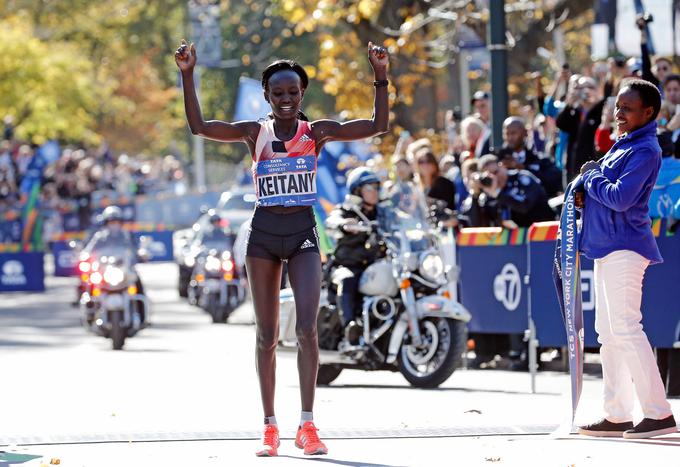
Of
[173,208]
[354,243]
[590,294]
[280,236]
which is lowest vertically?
[590,294]

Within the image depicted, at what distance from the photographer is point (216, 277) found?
24.2 meters

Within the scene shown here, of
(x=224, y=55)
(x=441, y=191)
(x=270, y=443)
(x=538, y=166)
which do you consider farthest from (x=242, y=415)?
(x=224, y=55)

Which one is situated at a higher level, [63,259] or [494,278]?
[63,259]

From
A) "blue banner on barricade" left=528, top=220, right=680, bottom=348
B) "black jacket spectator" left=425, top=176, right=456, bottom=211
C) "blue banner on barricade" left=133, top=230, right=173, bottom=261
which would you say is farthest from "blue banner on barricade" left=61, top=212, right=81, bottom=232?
"blue banner on barricade" left=528, top=220, right=680, bottom=348

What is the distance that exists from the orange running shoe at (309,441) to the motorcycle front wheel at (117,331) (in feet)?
32.0

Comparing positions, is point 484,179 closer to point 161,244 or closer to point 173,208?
point 161,244

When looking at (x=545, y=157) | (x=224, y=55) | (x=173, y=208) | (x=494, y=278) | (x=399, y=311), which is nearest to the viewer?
(x=399, y=311)

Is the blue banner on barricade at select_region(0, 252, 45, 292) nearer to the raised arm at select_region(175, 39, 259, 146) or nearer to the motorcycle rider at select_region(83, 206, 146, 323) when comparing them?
the motorcycle rider at select_region(83, 206, 146, 323)

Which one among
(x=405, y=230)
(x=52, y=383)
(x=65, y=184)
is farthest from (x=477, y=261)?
(x=65, y=184)

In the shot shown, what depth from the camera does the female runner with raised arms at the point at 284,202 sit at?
31.4 feet

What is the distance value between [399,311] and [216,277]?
1036 centimetres

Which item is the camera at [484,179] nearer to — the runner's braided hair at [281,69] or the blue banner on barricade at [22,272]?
the runner's braided hair at [281,69]

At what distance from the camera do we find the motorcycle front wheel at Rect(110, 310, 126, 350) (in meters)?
19.1

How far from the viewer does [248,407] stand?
12.2 m
